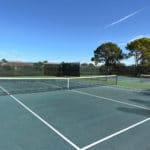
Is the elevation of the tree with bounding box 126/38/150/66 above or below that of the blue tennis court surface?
above

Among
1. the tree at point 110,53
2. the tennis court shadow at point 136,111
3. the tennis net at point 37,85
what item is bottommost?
the tennis net at point 37,85

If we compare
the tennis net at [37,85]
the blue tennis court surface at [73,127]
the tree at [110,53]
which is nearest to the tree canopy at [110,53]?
the tree at [110,53]

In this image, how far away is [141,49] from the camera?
3666 centimetres

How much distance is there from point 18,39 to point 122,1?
2081 centimetres

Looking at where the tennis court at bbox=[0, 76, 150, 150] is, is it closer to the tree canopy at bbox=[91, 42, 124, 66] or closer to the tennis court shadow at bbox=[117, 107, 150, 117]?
the tennis court shadow at bbox=[117, 107, 150, 117]

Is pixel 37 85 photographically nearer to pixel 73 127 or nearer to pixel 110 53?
pixel 73 127

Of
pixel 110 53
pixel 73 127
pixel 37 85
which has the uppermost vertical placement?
pixel 110 53

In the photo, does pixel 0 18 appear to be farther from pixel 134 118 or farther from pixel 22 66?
pixel 134 118

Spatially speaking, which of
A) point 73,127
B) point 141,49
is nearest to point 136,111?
point 73,127

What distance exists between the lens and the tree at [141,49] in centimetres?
3644

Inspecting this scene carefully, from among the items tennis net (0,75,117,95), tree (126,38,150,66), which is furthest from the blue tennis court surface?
tree (126,38,150,66)

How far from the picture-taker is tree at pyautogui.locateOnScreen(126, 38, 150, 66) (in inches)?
1435

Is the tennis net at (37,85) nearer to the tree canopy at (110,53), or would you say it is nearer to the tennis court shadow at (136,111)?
the tennis court shadow at (136,111)

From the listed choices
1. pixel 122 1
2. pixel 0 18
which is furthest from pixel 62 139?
pixel 0 18
